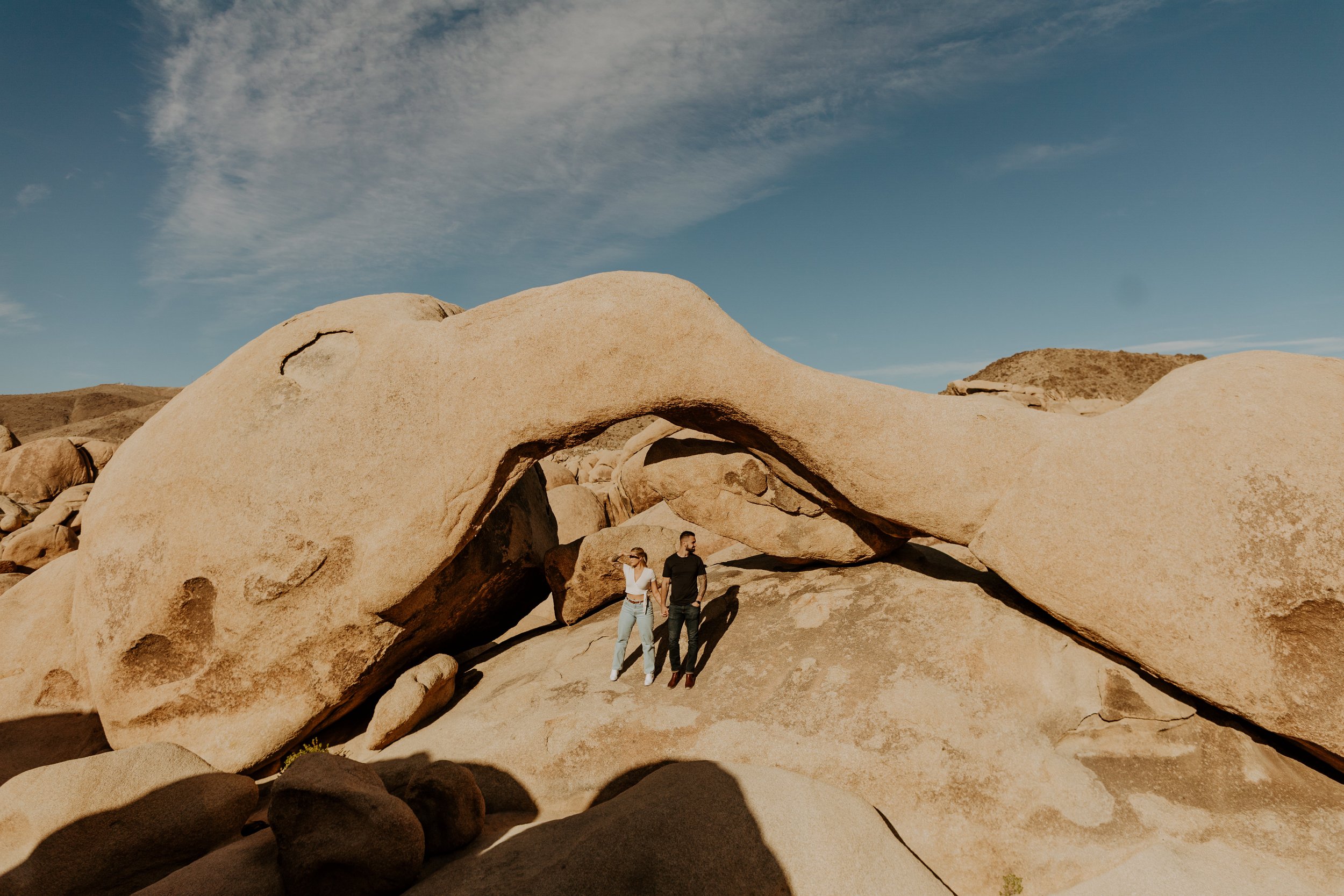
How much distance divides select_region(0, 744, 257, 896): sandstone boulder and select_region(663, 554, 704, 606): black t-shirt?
190 inches

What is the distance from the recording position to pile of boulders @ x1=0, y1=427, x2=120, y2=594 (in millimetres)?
14484

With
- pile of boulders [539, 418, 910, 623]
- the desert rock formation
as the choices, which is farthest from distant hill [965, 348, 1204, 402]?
pile of boulders [539, 418, 910, 623]

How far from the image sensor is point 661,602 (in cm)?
786

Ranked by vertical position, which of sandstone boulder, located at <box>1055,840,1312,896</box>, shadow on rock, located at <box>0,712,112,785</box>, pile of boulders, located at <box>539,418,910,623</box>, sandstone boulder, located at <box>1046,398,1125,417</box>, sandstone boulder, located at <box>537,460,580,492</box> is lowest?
sandstone boulder, located at <box>1055,840,1312,896</box>

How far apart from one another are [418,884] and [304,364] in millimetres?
5773

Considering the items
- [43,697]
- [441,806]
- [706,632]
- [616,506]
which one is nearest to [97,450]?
[43,697]

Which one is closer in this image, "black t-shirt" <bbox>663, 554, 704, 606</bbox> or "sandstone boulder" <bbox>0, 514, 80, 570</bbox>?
"black t-shirt" <bbox>663, 554, 704, 606</bbox>

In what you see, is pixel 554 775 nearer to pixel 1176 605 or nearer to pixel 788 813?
pixel 788 813

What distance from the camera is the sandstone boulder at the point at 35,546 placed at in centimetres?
1444

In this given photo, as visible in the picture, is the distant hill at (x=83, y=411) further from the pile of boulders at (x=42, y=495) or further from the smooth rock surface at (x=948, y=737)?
the smooth rock surface at (x=948, y=737)

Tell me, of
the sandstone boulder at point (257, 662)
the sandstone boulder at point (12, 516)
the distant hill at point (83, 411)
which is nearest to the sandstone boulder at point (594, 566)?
the sandstone boulder at point (257, 662)

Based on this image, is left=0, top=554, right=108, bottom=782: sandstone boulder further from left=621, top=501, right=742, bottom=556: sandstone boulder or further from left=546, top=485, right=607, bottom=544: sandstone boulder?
left=621, top=501, right=742, bottom=556: sandstone boulder

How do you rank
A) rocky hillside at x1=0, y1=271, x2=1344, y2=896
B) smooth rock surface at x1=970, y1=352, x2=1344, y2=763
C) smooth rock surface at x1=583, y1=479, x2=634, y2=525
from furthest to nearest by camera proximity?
1. smooth rock surface at x1=583, y1=479, x2=634, y2=525
2. smooth rock surface at x1=970, y1=352, x2=1344, y2=763
3. rocky hillside at x1=0, y1=271, x2=1344, y2=896

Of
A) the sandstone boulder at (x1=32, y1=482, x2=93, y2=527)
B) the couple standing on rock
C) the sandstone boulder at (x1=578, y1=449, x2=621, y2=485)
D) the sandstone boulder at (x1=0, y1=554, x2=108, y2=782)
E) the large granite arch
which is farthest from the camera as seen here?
the sandstone boulder at (x1=578, y1=449, x2=621, y2=485)
